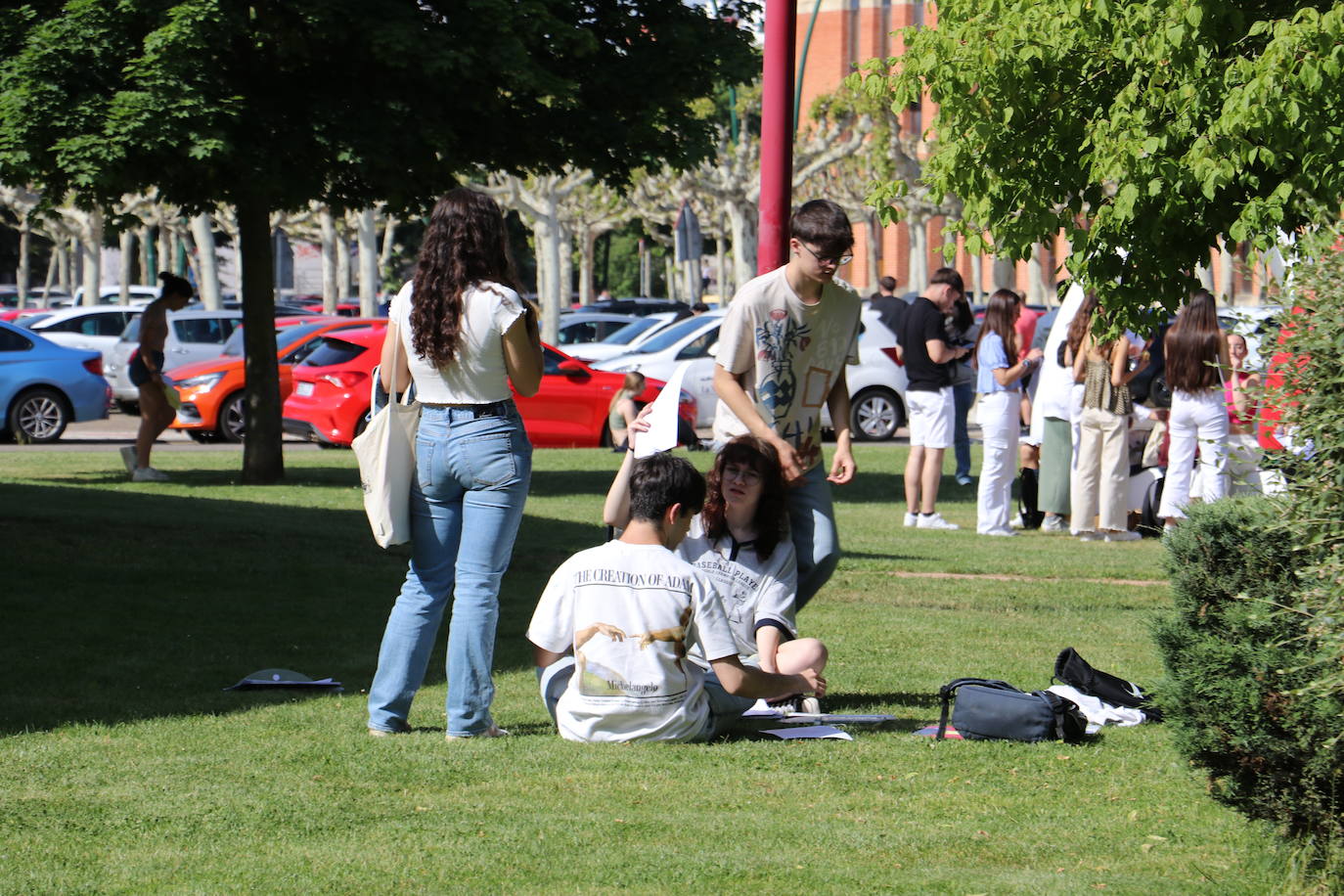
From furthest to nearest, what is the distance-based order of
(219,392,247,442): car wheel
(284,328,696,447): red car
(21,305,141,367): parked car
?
(21,305,141,367): parked car
(219,392,247,442): car wheel
(284,328,696,447): red car

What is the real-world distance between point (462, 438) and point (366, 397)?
46.5ft

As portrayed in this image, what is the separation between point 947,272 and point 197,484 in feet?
22.8

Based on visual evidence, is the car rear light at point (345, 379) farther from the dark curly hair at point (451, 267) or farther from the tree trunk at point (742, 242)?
the tree trunk at point (742, 242)

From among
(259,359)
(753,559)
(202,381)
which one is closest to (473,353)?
(753,559)

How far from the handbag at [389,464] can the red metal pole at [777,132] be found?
8.72 feet

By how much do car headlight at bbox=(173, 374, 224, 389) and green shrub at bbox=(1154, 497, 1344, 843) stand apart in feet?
60.3

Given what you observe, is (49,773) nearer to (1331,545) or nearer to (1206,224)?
(1331,545)

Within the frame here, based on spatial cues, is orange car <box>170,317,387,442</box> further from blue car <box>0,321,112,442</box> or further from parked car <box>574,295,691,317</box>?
parked car <box>574,295,691,317</box>

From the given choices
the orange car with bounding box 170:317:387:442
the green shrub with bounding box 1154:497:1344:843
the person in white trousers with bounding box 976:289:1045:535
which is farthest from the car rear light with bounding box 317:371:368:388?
the green shrub with bounding box 1154:497:1344:843

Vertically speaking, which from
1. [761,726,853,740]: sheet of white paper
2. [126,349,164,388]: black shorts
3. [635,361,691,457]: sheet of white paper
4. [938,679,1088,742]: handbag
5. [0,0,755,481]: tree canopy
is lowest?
[761,726,853,740]: sheet of white paper

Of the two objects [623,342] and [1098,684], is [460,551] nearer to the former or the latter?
[1098,684]

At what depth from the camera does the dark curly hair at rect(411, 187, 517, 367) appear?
18.9 ft

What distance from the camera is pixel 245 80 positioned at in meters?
14.4

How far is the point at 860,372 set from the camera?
74.9 ft
